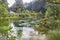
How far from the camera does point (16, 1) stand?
2.57 meters

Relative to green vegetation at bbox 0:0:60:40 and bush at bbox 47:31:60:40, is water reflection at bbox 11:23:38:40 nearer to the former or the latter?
green vegetation at bbox 0:0:60:40

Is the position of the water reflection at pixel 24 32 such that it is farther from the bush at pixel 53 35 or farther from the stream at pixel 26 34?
the bush at pixel 53 35

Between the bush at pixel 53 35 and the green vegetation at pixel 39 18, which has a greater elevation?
the green vegetation at pixel 39 18

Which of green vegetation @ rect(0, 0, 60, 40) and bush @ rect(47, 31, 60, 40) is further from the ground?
green vegetation @ rect(0, 0, 60, 40)

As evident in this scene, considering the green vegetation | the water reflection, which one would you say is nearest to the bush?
the green vegetation

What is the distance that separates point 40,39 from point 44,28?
0.15 m

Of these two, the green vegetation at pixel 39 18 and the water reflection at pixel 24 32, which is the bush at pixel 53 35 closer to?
the green vegetation at pixel 39 18

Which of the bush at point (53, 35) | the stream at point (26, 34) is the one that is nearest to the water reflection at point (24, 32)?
the stream at point (26, 34)

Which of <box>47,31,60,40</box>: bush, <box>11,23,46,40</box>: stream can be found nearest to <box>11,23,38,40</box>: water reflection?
<box>11,23,46,40</box>: stream

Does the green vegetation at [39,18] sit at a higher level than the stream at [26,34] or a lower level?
higher

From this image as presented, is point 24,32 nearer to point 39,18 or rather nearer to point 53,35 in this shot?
point 39,18

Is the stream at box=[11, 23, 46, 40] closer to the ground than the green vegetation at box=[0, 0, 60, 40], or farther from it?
closer to the ground

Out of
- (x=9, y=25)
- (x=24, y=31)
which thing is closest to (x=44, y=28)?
(x=24, y=31)

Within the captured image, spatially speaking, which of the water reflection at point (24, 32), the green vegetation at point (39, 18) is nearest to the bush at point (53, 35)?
the green vegetation at point (39, 18)
